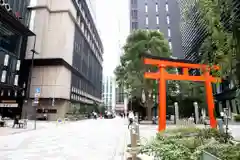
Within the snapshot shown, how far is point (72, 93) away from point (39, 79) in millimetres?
6860

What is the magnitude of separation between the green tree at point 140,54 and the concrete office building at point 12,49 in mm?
16397

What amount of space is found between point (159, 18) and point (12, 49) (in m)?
36.3

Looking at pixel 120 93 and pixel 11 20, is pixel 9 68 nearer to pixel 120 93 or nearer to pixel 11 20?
pixel 11 20

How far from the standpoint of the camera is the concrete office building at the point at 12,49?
23422 mm

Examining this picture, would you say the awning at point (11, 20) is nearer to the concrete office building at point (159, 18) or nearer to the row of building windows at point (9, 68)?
the row of building windows at point (9, 68)

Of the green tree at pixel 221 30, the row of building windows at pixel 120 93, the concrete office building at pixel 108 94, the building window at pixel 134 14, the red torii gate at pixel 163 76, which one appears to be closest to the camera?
the green tree at pixel 221 30

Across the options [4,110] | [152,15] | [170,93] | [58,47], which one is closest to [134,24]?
[152,15]

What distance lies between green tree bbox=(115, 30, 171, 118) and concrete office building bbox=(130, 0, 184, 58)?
77.5ft

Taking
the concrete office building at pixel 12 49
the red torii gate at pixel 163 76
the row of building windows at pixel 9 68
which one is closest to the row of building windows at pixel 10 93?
the concrete office building at pixel 12 49

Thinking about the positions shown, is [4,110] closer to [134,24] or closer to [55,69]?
[55,69]

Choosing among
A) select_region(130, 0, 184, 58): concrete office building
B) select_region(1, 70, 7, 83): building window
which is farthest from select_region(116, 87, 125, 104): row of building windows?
select_region(130, 0, 184, 58): concrete office building

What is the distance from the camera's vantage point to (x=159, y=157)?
14.1ft

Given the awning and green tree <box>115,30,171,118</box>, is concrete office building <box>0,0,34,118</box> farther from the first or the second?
green tree <box>115,30,171,118</box>

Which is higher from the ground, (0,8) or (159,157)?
(0,8)
